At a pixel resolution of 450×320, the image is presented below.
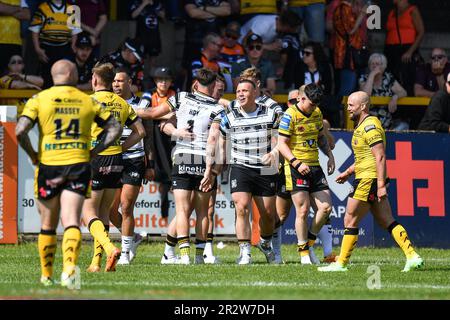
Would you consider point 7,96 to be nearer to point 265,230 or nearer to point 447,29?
point 265,230

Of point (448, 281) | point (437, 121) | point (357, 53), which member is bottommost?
point (448, 281)

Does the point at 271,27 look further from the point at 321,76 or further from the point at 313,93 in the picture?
the point at 313,93

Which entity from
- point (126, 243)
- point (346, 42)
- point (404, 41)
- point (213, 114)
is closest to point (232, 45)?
point (346, 42)

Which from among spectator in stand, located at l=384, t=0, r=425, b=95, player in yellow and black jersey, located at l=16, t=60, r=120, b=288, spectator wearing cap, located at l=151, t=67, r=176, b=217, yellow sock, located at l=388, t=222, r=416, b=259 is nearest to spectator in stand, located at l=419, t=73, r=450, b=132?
spectator in stand, located at l=384, t=0, r=425, b=95

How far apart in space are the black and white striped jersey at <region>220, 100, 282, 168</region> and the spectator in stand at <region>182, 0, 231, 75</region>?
5518 mm

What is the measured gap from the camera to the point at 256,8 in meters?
21.6

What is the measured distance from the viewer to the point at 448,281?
13.2 m

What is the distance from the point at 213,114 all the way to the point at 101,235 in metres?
2.95

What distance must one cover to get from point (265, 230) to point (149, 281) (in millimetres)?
3444

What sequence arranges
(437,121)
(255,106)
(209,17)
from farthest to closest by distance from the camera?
(209,17) < (437,121) < (255,106)

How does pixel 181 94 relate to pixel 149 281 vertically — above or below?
above

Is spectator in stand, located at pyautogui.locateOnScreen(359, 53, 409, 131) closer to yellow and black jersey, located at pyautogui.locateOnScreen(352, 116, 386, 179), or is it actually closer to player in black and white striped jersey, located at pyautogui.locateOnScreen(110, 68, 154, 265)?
player in black and white striped jersey, located at pyautogui.locateOnScreen(110, 68, 154, 265)
